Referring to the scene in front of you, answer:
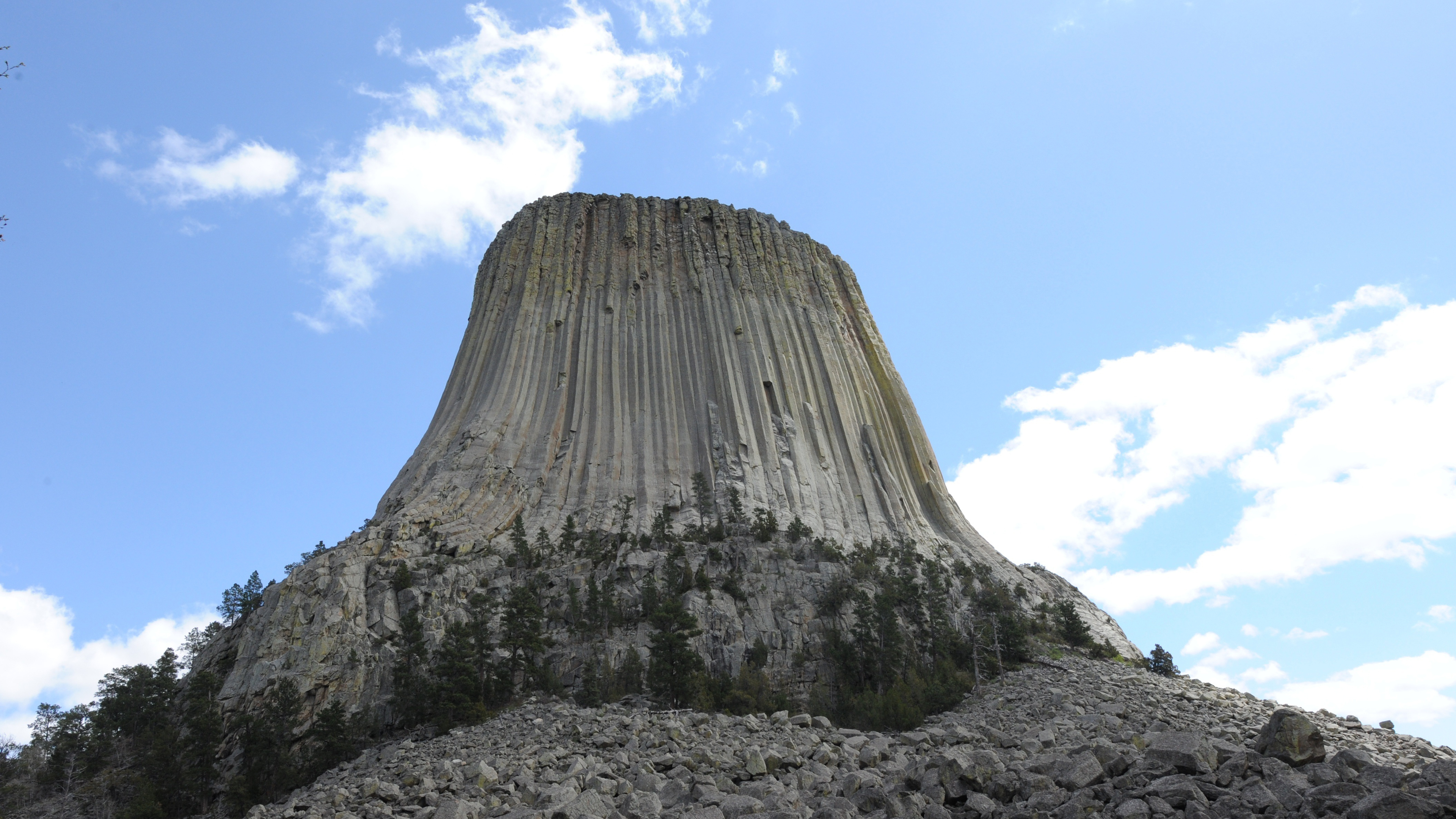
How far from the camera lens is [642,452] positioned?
38.4 metres

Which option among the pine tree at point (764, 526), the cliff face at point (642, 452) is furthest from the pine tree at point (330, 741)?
the pine tree at point (764, 526)

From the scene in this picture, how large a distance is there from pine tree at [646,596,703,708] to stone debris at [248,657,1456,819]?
1.35 metres

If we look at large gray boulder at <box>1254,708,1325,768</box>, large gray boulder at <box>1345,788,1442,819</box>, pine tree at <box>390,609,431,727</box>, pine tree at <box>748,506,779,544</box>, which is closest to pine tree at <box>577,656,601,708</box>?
pine tree at <box>390,609,431,727</box>

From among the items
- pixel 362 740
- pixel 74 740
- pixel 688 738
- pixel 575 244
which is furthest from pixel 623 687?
pixel 575 244

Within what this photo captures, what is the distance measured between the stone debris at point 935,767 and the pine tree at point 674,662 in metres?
1.35

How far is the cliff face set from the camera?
26438 mm

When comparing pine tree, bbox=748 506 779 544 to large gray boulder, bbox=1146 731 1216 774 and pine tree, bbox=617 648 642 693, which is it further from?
large gray boulder, bbox=1146 731 1216 774

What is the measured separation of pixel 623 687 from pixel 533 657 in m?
3.14

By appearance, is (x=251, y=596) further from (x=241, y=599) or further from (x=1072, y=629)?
(x=1072, y=629)

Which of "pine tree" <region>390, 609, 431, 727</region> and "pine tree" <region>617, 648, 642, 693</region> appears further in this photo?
"pine tree" <region>617, 648, 642, 693</region>

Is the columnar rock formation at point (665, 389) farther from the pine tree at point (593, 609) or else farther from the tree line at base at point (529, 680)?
the pine tree at point (593, 609)

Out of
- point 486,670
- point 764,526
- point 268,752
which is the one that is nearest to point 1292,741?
point 486,670

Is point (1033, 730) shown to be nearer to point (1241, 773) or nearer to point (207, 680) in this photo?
point (1241, 773)

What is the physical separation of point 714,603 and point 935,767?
18.4 meters
